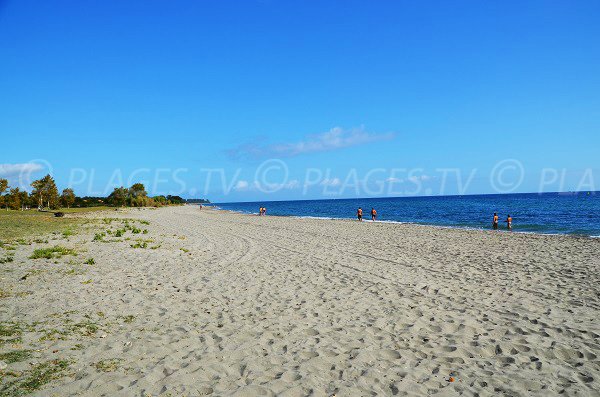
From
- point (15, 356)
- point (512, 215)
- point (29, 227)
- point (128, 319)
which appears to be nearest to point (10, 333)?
point (15, 356)

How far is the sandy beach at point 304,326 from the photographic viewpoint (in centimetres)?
501

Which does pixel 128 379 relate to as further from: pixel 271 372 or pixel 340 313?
pixel 340 313

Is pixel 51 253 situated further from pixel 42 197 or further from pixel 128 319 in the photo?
pixel 42 197

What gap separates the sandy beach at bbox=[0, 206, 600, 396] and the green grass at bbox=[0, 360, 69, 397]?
0.36 feet

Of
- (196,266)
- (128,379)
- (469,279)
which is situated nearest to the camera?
(128,379)

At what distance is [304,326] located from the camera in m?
7.11

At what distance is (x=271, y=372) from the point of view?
5266 millimetres

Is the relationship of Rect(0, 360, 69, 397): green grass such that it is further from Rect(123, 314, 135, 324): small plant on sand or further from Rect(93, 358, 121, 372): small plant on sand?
Rect(123, 314, 135, 324): small plant on sand

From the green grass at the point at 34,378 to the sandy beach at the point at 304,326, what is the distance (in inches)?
4.3

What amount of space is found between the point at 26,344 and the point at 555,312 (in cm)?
1030

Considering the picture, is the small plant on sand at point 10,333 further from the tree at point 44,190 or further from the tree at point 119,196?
the tree at point 119,196

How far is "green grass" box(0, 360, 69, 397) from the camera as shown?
450 cm

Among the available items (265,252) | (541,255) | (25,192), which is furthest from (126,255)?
(25,192)

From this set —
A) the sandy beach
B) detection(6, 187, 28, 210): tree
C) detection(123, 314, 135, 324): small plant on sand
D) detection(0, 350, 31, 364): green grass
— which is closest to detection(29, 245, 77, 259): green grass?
the sandy beach
